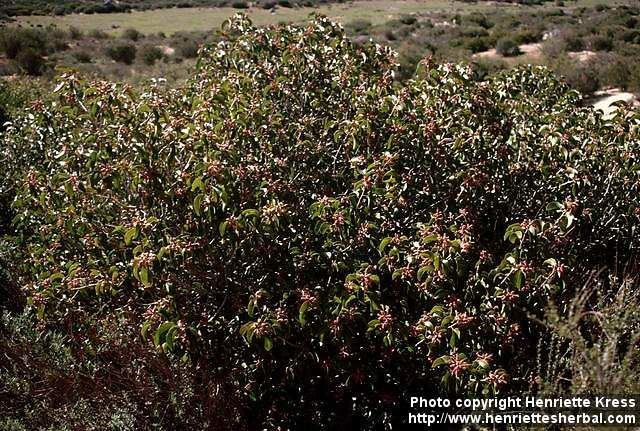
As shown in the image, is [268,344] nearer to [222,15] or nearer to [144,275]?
[144,275]

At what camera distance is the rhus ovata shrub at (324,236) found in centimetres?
329

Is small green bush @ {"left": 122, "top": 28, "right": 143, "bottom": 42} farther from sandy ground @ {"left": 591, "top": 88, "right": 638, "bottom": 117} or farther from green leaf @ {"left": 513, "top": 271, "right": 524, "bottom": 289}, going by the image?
green leaf @ {"left": 513, "top": 271, "right": 524, "bottom": 289}

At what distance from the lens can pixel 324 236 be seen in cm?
379

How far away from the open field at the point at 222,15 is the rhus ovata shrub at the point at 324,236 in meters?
30.9

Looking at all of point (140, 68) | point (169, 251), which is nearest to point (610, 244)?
point (169, 251)

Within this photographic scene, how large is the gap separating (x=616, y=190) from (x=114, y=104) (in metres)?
3.36

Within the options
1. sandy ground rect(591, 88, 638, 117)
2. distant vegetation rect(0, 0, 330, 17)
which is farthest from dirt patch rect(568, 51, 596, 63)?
distant vegetation rect(0, 0, 330, 17)


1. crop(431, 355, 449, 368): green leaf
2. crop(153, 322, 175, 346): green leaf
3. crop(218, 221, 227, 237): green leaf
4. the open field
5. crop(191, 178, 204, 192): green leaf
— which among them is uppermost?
the open field

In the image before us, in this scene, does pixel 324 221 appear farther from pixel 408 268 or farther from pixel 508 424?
pixel 508 424

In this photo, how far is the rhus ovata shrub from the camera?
3.29 metres

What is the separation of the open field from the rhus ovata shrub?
101 feet

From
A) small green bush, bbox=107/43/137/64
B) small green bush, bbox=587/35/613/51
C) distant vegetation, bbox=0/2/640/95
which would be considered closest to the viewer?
distant vegetation, bbox=0/2/640/95

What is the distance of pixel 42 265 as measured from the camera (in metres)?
4.27

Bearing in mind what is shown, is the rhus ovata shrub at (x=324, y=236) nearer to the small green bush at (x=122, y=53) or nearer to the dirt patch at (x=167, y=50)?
the small green bush at (x=122, y=53)
